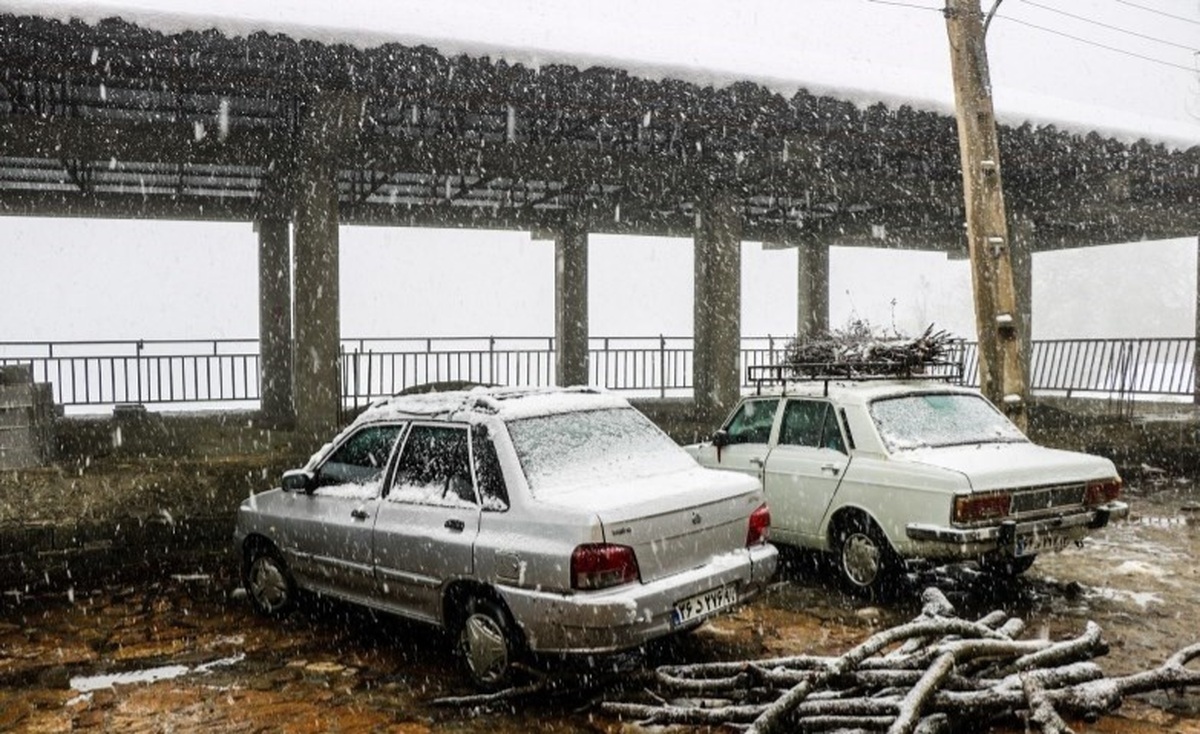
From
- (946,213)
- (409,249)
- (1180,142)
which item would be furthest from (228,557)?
(409,249)

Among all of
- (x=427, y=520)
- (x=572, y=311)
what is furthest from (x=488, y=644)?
(x=572, y=311)

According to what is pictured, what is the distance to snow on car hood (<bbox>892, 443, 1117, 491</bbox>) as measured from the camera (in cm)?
579

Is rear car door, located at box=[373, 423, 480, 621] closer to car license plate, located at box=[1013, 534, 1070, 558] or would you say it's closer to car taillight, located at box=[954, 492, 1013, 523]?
car taillight, located at box=[954, 492, 1013, 523]

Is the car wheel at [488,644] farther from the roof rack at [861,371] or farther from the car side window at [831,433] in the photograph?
the roof rack at [861,371]

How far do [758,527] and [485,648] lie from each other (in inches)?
67.4

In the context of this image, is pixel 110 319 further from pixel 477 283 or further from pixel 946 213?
pixel 946 213

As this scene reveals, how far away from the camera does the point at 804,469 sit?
6820 millimetres

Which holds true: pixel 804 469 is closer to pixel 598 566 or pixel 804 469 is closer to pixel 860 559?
pixel 860 559

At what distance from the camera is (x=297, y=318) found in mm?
10930

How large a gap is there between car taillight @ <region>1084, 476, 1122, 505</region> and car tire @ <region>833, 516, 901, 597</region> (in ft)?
4.58

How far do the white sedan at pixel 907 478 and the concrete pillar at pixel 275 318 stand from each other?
428 inches

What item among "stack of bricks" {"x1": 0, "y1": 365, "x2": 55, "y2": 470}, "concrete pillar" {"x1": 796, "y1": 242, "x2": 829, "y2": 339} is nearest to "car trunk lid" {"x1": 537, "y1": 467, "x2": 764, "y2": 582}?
"stack of bricks" {"x1": 0, "y1": 365, "x2": 55, "y2": 470}

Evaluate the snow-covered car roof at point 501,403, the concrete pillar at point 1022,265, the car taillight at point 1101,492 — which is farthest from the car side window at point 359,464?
the concrete pillar at point 1022,265

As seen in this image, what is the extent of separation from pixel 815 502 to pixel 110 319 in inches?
1864
